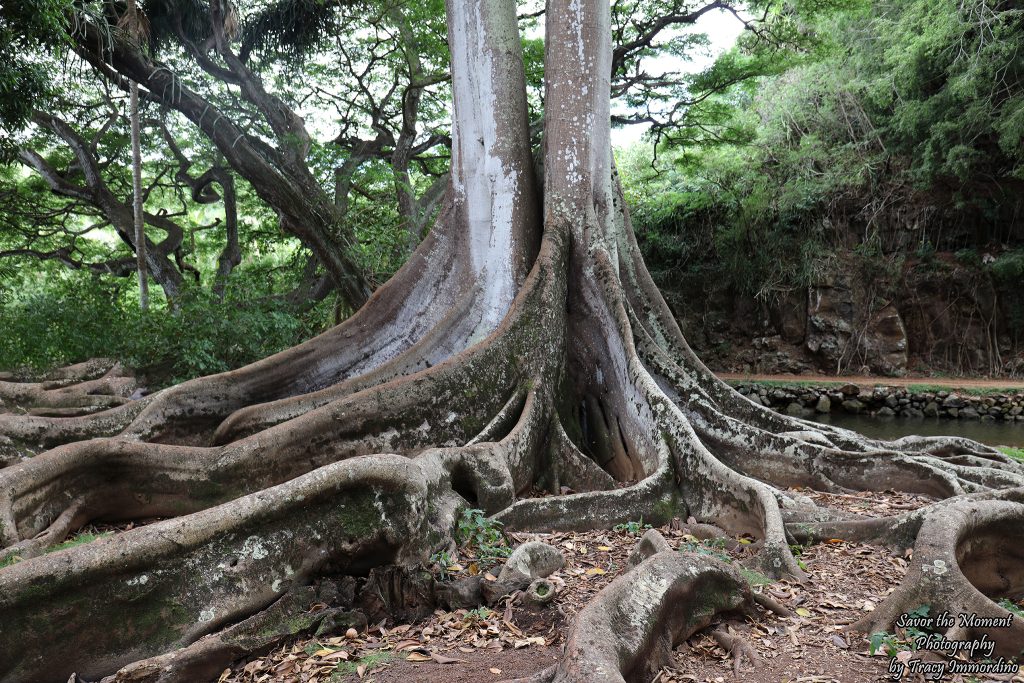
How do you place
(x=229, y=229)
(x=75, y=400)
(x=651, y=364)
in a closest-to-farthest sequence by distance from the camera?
(x=651, y=364) < (x=75, y=400) < (x=229, y=229)

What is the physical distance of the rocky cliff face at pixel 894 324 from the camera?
1858cm

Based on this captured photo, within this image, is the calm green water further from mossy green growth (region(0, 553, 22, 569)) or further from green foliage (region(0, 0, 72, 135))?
green foliage (region(0, 0, 72, 135))

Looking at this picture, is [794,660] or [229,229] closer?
[794,660]

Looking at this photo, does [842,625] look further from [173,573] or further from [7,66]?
[7,66]

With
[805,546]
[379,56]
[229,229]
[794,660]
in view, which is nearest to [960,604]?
[794,660]

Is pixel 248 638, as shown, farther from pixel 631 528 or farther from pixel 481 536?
pixel 631 528

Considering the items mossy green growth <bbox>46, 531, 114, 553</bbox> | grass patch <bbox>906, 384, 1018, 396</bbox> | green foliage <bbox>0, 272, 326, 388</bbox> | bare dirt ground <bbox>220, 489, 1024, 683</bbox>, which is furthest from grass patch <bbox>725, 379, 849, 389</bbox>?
mossy green growth <bbox>46, 531, 114, 553</bbox>

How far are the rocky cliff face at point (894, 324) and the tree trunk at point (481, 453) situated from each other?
45.8 feet

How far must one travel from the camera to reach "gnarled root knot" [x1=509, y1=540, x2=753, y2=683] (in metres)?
2.33

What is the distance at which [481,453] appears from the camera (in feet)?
14.4

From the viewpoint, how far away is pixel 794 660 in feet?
9.21

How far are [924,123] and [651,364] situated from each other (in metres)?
16.4

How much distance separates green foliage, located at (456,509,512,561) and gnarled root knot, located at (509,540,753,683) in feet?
3.08

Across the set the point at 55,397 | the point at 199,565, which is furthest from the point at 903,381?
the point at 199,565
